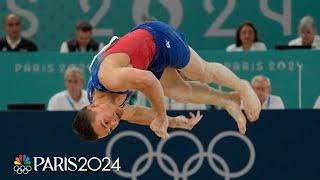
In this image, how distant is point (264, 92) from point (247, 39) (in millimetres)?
1404

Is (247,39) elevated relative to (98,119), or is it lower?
elevated

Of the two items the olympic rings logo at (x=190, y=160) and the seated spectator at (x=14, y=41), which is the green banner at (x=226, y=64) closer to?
the seated spectator at (x=14, y=41)

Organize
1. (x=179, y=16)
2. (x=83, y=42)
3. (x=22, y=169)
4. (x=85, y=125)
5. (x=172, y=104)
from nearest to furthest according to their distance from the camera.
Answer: (x=85, y=125), (x=22, y=169), (x=172, y=104), (x=83, y=42), (x=179, y=16)

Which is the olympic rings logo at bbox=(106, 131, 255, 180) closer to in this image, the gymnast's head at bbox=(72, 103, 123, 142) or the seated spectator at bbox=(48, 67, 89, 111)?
the seated spectator at bbox=(48, 67, 89, 111)

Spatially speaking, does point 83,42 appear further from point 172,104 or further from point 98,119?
point 98,119

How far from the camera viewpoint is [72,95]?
12453 millimetres

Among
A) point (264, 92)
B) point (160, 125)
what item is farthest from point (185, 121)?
point (264, 92)

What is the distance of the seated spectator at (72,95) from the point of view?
1238cm

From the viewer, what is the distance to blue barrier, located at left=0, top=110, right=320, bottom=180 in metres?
10.9

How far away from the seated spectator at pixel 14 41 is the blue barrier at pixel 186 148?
9.55ft

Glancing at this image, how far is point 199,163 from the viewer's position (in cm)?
1088

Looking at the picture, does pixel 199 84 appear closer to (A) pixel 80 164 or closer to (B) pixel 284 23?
(A) pixel 80 164

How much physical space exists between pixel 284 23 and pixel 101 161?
5561mm

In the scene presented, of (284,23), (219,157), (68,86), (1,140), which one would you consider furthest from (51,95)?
(284,23)
